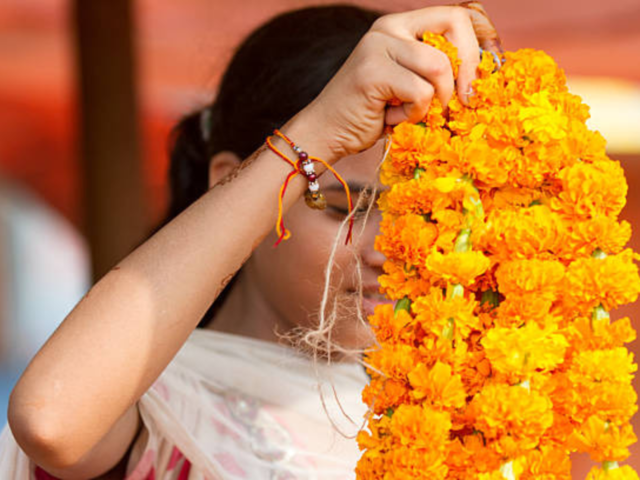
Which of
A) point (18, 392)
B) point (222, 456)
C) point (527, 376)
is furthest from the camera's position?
point (222, 456)

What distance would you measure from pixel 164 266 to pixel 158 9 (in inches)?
156

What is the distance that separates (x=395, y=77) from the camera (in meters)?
1.06

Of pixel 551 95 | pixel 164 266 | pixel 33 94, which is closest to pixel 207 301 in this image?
pixel 164 266

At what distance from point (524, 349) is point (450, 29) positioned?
0.43 meters

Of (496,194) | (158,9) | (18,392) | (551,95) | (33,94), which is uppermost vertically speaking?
(551,95)

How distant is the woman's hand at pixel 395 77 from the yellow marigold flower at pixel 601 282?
0.27 metres

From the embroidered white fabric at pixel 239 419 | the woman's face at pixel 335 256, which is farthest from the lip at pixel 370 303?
the embroidered white fabric at pixel 239 419

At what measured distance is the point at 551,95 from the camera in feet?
3.36

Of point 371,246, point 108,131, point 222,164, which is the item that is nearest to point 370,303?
point 371,246

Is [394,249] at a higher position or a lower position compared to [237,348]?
higher

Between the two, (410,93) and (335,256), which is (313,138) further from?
(335,256)

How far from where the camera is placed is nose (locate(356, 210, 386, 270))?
4.51ft

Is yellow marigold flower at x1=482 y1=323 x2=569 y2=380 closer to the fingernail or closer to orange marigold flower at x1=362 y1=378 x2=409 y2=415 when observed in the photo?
orange marigold flower at x1=362 y1=378 x2=409 y2=415

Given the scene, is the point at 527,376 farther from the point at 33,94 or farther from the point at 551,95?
the point at 33,94
